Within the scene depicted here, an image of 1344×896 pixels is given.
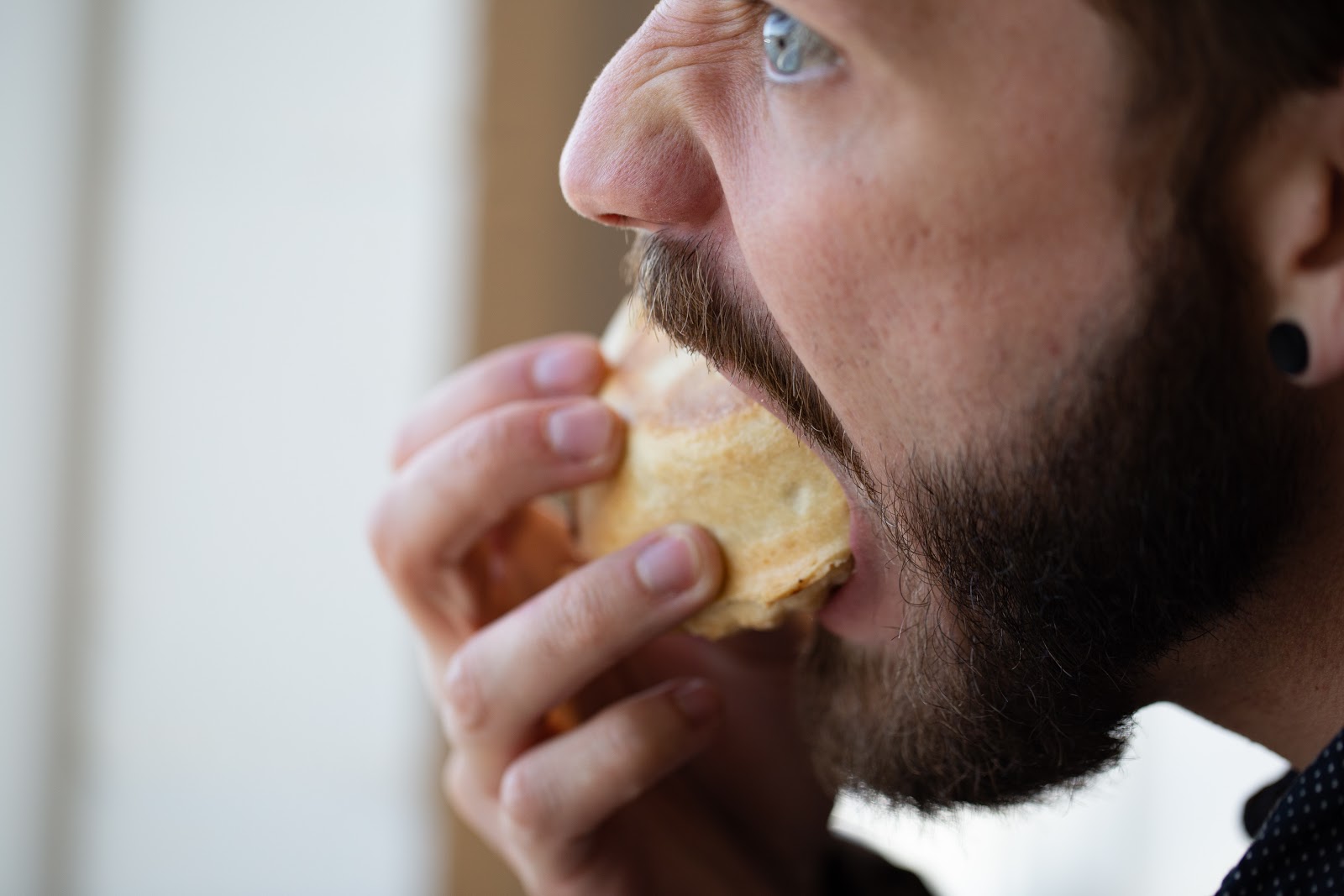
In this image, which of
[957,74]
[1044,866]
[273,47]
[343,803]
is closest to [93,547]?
[343,803]

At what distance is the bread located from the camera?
745 millimetres

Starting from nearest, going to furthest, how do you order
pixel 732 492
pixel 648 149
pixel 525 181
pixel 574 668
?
pixel 648 149
pixel 732 492
pixel 574 668
pixel 525 181

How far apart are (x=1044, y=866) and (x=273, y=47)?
182cm

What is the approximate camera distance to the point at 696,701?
3.09 ft

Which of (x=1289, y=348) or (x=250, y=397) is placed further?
(x=250, y=397)

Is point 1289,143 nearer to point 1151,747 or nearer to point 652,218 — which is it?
point 652,218

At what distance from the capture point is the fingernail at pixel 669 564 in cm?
79

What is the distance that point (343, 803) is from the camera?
74.9 inches

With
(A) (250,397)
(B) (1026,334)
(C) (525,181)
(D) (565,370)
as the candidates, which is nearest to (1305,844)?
(B) (1026,334)

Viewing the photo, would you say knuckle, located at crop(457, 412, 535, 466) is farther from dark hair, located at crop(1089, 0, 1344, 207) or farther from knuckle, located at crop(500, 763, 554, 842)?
dark hair, located at crop(1089, 0, 1344, 207)

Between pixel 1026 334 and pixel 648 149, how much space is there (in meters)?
0.23

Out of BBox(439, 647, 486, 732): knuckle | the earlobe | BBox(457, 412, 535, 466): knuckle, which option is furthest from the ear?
BBox(439, 647, 486, 732): knuckle

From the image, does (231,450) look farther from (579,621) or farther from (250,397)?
(579,621)

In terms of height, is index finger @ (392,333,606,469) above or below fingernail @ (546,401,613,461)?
above
